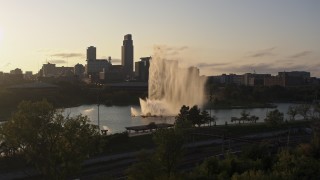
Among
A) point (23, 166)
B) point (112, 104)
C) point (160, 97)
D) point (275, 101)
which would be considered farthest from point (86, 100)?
point (23, 166)

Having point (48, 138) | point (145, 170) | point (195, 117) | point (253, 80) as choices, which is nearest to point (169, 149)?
point (145, 170)

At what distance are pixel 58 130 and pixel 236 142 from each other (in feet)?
56.7

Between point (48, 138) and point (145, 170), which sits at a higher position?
point (48, 138)

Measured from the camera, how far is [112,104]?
85.8 meters

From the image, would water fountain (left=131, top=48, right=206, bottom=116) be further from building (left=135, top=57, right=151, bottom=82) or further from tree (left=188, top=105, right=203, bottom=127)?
building (left=135, top=57, right=151, bottom=82)

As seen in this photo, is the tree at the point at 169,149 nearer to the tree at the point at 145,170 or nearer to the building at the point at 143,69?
the tree at the point at 145,170

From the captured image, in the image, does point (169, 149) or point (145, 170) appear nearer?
point (145, 170)

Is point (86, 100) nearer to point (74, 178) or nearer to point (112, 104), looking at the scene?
point (112, 104)

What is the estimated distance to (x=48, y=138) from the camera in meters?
18.0

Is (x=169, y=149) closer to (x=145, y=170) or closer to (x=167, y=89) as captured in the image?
(x=145, y=170)

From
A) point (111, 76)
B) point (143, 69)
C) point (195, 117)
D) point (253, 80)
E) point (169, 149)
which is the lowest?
point (169, 149)

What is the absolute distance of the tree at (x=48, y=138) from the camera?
17.3 metres

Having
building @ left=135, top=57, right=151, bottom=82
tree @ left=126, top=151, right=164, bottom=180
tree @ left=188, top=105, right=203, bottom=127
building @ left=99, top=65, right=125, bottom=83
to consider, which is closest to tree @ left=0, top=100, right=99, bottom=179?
tree @ left=126, top=151, right=164, bottom=180

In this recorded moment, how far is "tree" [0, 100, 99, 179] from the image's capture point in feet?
56.7
